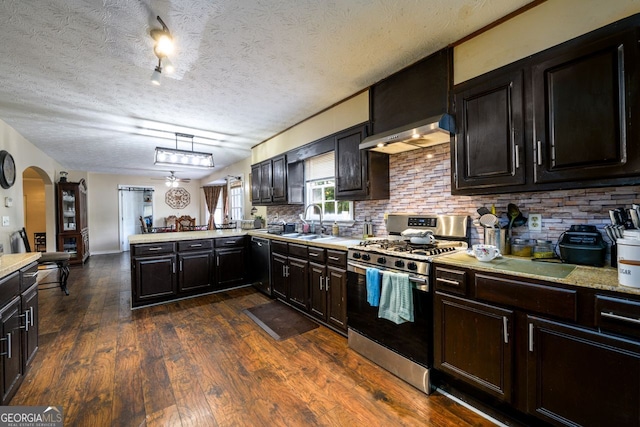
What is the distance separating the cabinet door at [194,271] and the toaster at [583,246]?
154 inches

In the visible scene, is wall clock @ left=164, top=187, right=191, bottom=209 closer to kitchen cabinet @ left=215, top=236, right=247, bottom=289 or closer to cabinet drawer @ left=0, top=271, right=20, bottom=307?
kitchen cabinet @ left=215, top=236, right=247, bottom=289

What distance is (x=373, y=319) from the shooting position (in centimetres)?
214

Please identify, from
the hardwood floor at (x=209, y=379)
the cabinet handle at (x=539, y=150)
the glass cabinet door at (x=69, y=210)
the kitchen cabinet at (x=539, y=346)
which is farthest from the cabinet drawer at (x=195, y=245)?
the glass cabinet door at (x=69, y=210)

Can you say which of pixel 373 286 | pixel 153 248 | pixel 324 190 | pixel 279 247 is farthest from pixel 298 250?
pixel 153 248

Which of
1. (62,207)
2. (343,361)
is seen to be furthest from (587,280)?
(62,207)

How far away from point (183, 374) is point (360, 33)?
9.50ft

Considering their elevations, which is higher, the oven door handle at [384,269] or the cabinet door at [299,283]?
the oven door handle at [384,269]

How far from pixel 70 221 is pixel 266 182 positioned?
550cm

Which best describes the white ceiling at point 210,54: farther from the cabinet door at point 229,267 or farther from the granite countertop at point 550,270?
the cabinet door at point 229,267

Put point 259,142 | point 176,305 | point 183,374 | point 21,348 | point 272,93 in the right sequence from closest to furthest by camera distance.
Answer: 1. point 21,348
2. point 183,374
3. point 272,93
4. point 176,305
5. point 259,142

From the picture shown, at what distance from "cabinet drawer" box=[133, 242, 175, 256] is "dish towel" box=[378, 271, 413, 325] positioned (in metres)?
2.96

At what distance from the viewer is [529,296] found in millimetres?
1383

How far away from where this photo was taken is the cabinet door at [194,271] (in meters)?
3.66

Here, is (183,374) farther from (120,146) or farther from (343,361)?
(120,146)
